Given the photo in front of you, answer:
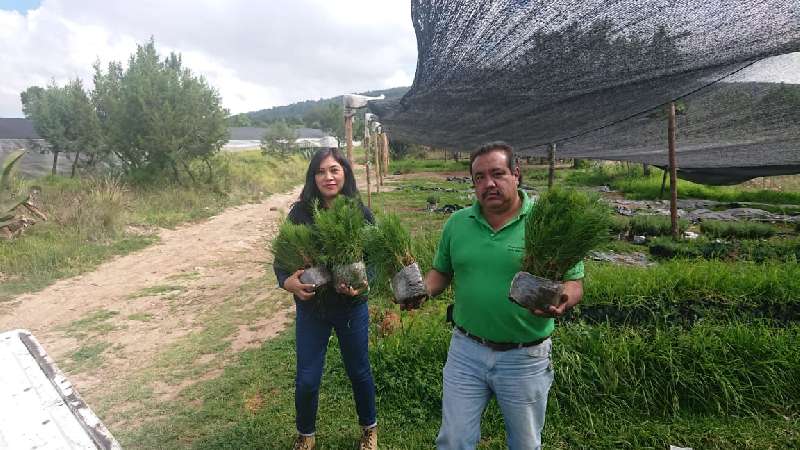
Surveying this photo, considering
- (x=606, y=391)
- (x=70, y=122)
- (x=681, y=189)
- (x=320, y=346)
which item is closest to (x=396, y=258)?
(x=320, y=346)

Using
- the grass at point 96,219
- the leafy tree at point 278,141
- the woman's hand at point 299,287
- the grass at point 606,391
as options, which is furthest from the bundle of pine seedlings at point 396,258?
the leafy tree at point 278,141

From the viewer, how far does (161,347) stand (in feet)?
15.5

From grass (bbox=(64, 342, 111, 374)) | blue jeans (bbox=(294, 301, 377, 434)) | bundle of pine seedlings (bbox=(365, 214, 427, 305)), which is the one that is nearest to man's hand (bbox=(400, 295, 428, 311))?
bundle of pine seedlings (bbox=(365, 214, 427, 305))

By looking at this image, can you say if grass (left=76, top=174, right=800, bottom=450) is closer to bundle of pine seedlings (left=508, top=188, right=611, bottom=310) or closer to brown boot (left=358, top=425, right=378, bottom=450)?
brown boot (left=358, top=425, right=378, bottom=450)

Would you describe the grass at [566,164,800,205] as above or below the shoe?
above

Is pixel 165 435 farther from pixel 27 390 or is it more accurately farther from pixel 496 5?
pixel 496 5

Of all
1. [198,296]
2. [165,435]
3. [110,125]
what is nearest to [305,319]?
[165,435]

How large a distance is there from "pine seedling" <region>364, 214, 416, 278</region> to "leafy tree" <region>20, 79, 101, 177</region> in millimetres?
18144

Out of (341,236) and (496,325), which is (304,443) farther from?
(496,325)

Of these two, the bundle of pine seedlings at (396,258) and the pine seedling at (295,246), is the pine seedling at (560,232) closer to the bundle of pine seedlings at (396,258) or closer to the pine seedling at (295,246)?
the bundle of pine seedlings at (396,258)

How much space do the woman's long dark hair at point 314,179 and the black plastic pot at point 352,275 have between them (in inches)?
18.6

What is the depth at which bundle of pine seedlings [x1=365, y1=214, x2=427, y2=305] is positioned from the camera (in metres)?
1.86

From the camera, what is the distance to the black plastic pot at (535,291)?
1.56 metres

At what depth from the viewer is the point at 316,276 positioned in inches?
80.6
